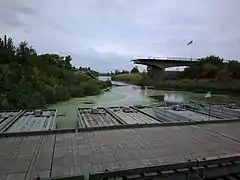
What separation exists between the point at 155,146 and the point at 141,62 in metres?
30.0

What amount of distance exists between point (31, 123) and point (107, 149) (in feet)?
16.3

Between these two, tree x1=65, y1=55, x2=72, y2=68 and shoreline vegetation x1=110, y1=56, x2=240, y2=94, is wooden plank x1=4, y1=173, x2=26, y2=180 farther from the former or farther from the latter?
tree x1=65, y1=55, x2=72, y2=68

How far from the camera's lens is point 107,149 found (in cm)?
409

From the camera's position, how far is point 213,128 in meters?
5.72

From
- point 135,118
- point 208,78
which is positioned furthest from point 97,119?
point 208,78

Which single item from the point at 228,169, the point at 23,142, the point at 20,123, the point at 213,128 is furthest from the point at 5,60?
the point at 228,169

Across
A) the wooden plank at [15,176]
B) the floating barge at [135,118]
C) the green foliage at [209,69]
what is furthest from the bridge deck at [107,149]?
the green foliage at [209,69]

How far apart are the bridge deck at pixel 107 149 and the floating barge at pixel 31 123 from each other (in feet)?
8.70

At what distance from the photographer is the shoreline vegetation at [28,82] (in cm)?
1381

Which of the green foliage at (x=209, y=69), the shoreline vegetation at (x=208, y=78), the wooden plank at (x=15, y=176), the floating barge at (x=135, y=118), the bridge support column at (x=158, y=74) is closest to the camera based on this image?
the wooden plank at (x=15, y=176)

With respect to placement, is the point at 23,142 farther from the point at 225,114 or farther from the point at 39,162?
the point at 225,114

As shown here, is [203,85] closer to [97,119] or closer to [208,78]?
[208,78]

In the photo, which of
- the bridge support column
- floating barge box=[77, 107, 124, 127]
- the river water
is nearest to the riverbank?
the bridge support column

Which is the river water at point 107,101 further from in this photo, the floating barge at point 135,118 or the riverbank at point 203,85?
the riverbank at point 203,85
